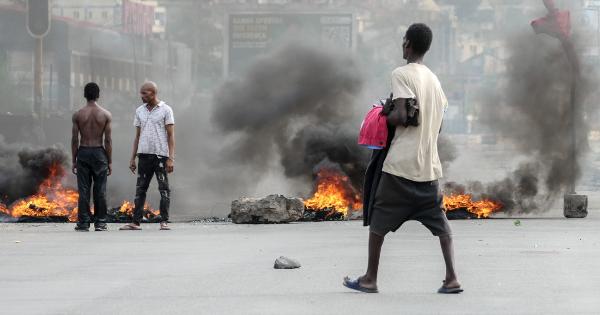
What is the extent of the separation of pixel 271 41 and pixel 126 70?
1006 cm

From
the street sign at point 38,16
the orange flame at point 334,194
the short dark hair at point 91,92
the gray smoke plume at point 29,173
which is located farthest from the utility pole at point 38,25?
the short dark hair at point 91,92

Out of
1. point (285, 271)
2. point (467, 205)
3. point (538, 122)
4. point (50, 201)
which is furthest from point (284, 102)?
point (285, 271)

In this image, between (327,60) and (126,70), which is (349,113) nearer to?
(327,60)

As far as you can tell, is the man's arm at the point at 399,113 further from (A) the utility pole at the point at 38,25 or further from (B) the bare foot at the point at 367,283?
(A) the utility pole at the point at 38,25

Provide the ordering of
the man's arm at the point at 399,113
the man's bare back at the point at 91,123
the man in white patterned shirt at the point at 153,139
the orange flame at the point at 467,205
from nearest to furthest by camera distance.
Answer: the man's arm at the point at 399,113 → the man in white patterned shirt at the point at 153,139 → the man's bare back at the point at 91,123 → the orange flame at the point at 467,205

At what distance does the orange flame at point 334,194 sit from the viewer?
17844 millimetres

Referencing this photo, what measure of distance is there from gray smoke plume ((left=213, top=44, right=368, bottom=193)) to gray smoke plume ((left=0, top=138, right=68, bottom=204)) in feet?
13.1

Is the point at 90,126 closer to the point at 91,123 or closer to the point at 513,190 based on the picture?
the point at 91,123

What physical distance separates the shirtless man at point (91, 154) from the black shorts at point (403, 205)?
6994mm

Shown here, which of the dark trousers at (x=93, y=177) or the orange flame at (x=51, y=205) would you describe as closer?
the dark trousers at (x=93, y=177)

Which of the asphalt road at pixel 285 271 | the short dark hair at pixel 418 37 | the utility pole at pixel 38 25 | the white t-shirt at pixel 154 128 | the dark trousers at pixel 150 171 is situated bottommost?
the asphalt road at pixel 285 271

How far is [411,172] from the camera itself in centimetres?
829

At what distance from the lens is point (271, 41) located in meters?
85.9

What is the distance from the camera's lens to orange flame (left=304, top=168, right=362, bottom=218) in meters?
17.8
